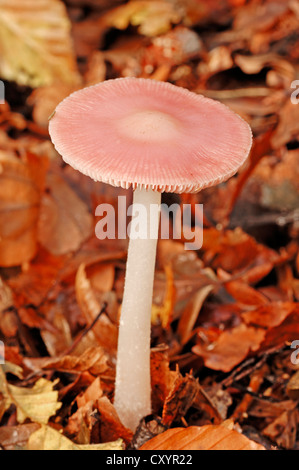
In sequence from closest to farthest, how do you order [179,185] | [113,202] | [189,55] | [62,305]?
[179,185], [62,305], [113,202], [189,55]

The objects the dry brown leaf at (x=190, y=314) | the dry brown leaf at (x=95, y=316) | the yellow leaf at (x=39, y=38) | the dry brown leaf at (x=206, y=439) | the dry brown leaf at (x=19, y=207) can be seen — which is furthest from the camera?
the yellow leaf at (x=39, y=38)

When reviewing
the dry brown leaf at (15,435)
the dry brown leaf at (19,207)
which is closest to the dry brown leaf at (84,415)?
the dry brown leaf at (15,435)

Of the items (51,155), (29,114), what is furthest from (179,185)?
(29,114)

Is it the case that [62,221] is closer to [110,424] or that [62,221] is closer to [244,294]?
[244,294]

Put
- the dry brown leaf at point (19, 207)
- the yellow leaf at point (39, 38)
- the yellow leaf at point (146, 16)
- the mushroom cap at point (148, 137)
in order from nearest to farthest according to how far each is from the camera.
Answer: the mushroom cap at point (148, 137), the dry brown leaf at point (19, 207), the yellow leaf at point (39, 38), the yellow leaf at point (146, 16)

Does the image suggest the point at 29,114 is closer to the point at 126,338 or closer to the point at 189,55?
the point at 189,55

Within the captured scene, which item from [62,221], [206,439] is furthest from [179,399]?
[62,221]

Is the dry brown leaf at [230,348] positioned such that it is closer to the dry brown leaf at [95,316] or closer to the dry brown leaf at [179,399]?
the dry brown leaf at [179,399]

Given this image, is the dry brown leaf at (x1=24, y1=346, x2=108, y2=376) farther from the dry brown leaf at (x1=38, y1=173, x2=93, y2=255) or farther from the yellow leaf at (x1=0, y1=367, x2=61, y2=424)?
the dry brown leaf at (x1=38, y1=173, x2=93, y2=255)
